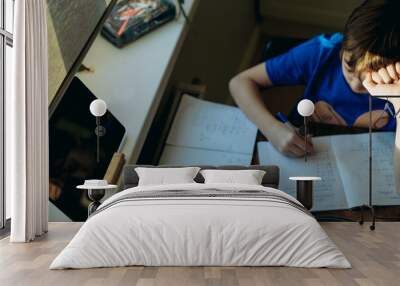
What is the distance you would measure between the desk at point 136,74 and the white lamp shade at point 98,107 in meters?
0.25

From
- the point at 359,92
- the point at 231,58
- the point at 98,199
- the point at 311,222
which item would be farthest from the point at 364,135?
the point at 98,199

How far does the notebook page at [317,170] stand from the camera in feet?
18.5

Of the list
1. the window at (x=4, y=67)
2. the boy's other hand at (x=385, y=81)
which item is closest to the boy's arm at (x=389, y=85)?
the boy's other hand at (x=385, y=81)

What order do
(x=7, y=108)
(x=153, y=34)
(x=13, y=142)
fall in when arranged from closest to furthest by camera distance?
(x=13, y=142) → (x=7, y=108) → (x=153, y=34)

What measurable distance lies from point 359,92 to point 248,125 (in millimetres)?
1165

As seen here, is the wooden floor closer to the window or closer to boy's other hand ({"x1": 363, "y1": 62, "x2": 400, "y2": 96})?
the window

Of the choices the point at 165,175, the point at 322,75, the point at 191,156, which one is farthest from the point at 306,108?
the point at 165,175

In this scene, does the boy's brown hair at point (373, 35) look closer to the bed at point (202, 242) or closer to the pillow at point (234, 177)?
the pillow at point (234, 177)

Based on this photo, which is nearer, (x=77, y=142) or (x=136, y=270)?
(x=136, y=270)

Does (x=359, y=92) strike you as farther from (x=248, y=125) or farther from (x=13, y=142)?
(x=13, y=142)

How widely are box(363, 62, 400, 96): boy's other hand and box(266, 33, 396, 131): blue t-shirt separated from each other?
0.43ft

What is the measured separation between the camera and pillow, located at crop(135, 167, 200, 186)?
5.21m

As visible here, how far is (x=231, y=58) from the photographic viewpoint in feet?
18.5

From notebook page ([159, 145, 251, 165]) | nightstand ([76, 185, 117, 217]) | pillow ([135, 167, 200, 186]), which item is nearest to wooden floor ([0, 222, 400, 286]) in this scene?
nightstand ([76, 185, 117, 217])
